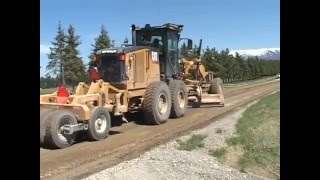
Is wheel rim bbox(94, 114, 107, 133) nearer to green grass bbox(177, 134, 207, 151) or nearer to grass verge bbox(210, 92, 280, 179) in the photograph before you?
green grass bbox(177, 134, 207, 151)

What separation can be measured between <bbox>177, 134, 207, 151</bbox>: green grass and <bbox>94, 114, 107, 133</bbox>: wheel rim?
1.60 metres

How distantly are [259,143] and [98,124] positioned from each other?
3.14m

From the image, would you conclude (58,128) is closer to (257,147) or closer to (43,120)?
(43,120)

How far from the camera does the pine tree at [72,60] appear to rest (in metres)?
36.7

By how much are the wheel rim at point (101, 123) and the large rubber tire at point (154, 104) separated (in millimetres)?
1979

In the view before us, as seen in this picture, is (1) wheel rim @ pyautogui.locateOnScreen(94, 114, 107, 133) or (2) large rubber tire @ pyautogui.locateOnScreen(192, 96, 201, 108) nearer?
(1) wheel rim @ pyautogui.locateOnScreen(94, 114, 107, 133)

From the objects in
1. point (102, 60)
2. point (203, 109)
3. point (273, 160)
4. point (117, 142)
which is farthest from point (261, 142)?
point (203, 109)

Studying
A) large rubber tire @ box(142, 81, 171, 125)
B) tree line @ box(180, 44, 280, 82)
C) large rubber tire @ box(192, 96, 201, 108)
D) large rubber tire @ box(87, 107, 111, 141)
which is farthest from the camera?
tree line @ box(180, 44, 280, 82)

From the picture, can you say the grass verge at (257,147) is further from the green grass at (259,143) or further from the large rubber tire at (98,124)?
the large rubber tire at (98,124)

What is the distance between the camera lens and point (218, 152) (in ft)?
22.7

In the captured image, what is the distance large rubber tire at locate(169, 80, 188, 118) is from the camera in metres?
11.5

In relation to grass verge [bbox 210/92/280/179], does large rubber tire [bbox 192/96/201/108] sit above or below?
above

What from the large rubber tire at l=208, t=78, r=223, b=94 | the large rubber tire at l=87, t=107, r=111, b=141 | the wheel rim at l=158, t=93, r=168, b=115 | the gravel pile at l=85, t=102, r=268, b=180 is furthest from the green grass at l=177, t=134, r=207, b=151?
the large rubber tire at l=208, t=78, r=223, b=94

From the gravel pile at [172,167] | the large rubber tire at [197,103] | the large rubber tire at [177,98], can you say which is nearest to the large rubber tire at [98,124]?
the gravel pile at [172,167]
